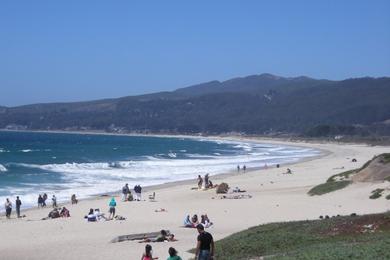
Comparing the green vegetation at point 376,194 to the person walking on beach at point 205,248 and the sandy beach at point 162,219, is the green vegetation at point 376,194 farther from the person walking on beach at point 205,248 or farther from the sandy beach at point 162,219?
the person walking on beach at point 205,248

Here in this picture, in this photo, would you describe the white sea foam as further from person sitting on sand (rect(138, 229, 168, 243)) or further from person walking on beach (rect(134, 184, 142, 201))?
person sitting on sand (rect(138, 229, 168, 243))

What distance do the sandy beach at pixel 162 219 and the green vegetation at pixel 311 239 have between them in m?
1.46

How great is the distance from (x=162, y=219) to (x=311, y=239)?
9897 millimetres

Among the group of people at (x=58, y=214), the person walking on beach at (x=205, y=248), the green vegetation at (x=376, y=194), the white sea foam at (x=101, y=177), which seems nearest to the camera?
the person walking on beach at (x=205, y=248)

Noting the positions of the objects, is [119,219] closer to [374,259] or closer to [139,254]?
[139,254]

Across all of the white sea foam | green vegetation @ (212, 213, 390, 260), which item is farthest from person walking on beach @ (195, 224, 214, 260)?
the white sea foam

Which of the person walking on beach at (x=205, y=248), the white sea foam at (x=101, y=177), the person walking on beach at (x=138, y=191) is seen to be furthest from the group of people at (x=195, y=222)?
the white sea foam at (x=101, y=177)

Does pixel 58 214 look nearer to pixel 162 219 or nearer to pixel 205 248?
pixel 162 219

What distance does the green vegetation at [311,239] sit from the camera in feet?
40.3

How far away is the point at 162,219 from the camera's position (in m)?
24.0

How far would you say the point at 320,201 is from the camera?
86.1ft

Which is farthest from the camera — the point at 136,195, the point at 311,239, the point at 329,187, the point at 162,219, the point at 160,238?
the point at 136,195

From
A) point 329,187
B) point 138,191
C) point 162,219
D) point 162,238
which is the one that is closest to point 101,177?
point 138,191

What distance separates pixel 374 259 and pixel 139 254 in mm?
6937
